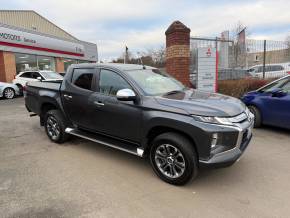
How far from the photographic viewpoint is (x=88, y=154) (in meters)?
5.02

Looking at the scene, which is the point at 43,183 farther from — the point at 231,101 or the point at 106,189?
the point at 231,101

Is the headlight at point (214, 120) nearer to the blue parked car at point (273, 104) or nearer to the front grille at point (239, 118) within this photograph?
the front grille at point (239, 118)

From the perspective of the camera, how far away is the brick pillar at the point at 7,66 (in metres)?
17.5

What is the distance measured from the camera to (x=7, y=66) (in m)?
17.8

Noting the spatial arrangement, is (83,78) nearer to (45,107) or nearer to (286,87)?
(45,107)

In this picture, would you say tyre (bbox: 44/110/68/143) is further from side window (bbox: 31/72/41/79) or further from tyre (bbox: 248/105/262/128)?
side window (bbox: 31/72/41/79)

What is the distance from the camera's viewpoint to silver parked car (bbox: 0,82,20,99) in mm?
14500

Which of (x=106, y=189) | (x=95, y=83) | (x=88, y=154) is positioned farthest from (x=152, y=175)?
(x=95, y=83)

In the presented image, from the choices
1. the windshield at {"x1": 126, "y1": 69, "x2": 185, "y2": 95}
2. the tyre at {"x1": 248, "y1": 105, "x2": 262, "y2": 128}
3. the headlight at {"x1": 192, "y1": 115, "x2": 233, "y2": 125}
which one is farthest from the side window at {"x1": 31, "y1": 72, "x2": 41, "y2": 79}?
the headlight at {"x1": 192, "y1": 115, "x2": 233, "y2": 125}

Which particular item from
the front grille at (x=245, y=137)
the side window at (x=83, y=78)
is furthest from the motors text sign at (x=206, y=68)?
the front grille at (x=245, y=137)

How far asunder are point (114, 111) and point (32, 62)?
18903 mm

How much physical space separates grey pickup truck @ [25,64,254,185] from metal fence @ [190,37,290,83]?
501cm

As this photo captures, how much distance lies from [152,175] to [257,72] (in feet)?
31.9

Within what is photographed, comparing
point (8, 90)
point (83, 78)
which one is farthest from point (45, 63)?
point (83, 78)
